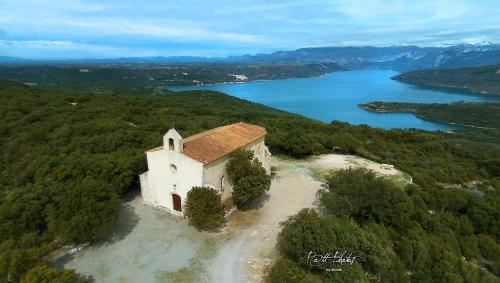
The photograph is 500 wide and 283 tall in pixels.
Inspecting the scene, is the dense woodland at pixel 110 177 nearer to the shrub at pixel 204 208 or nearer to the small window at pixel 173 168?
the small window at pixel 173 168

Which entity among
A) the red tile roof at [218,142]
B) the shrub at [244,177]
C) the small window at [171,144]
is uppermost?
the small window at [171,144]

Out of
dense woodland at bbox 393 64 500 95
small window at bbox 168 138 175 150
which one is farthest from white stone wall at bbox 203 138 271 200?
dense woodland at bbox 393 64 500 95

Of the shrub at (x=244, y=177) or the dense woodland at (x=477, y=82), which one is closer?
the shrub at (x=244, y=177)

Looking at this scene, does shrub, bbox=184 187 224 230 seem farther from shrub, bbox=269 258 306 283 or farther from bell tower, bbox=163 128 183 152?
shrub, bbox=269 258 306 283

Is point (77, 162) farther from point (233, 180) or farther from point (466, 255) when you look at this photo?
point (466, 255)

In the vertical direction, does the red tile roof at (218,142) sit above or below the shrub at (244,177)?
above

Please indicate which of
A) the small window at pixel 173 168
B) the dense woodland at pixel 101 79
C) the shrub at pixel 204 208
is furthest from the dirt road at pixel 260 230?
the dense woodland at pixel 101 79

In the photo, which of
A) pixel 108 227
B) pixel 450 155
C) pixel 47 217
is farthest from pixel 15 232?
pixel 450 155

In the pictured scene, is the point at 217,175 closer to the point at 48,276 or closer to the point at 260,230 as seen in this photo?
the point at 260,230
